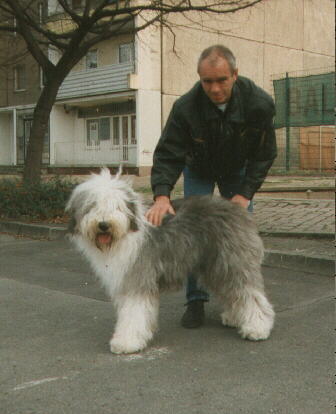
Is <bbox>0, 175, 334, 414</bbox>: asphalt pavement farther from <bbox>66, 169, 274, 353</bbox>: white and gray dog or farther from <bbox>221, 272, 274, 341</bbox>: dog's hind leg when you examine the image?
<bbox>66, 169, 274, 353</bbox>: white and gray dog

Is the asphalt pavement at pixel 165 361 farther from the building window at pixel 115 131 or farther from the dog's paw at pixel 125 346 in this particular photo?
the building window at pixel 115 131

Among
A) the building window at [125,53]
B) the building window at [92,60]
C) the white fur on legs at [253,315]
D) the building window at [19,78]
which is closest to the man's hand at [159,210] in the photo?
the white fur on legs at [253,315]

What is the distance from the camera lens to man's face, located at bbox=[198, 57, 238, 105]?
162 inches

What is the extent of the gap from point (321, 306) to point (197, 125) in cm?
205

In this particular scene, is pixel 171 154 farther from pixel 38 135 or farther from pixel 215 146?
pixel 38 135

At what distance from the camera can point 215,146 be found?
4.66 metres

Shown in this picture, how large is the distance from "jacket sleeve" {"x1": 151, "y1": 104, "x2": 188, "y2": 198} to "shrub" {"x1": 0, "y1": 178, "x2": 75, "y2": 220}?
655 centimetres

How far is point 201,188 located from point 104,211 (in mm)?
1355

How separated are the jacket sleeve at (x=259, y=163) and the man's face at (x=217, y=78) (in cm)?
57

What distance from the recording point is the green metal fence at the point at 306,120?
21484 millimetres

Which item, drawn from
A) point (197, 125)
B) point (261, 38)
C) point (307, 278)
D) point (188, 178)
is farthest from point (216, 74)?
point (261, 38)

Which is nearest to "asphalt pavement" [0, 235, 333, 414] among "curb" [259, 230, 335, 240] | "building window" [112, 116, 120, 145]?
"curb" [259, 230, 335, 240]

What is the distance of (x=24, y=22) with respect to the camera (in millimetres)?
12328

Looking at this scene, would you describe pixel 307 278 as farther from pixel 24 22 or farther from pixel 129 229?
pixel 24 22
